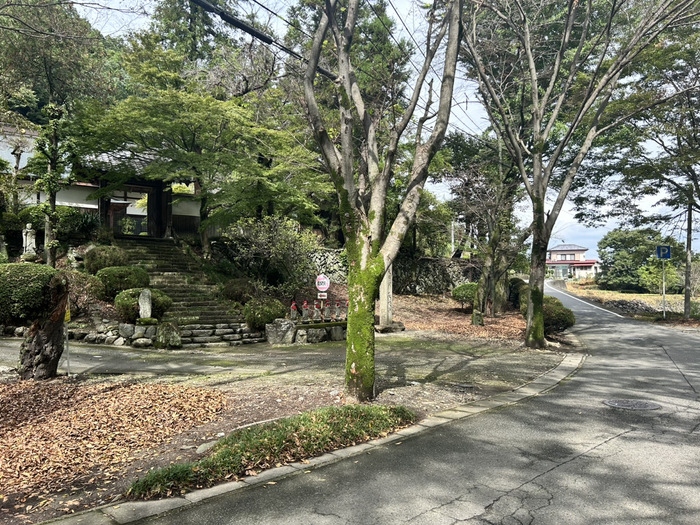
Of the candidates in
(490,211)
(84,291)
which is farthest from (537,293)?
(84,291)

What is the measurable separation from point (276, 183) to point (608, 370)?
43.9ft

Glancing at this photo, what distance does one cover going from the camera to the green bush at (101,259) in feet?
53.6

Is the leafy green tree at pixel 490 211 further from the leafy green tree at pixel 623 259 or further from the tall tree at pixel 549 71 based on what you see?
the leafy green tree at pixel 623 259

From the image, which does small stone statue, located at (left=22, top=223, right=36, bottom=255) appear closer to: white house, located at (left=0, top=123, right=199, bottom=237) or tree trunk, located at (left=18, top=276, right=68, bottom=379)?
white house, located at (left=0, top=123, right=199, bottom=237)

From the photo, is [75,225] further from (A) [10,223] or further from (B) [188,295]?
(B) [188,295]

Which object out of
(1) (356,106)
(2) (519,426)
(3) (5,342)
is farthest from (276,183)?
(2) (519,426)

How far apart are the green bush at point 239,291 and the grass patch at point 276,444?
40.5 ft

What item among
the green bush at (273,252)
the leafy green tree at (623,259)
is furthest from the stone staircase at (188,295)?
the leafy green tree at (623,259)

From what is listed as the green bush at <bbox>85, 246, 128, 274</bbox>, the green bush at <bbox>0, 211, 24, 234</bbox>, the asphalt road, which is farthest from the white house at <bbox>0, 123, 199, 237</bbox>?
the asphalt road

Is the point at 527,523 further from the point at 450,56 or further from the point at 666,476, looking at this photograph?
the point at 450,56

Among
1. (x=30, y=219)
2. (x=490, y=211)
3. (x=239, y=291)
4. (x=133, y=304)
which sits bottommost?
(x=133, y=304)

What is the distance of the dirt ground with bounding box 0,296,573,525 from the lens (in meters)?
3.85

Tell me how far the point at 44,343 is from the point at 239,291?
10197mm

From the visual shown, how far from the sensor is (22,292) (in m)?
6.44
